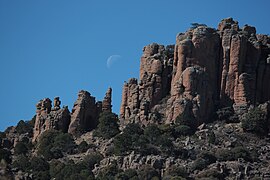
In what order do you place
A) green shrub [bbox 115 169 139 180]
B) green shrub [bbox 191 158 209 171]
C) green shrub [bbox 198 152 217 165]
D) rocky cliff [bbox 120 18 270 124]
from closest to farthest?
green shrub [bbox 115 169 139 180], green shrub [bbox 191 158 209 171], green shrub [bbox 198 152 217 165], rocky cliff [bbox 120 18 270 124]

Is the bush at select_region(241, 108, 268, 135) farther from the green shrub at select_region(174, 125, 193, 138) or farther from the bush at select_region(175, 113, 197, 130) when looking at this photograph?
the green shrub at select_region(174, 125, 193, 138)

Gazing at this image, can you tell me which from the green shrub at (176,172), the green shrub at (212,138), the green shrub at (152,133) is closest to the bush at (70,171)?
the green shrub at (176,172)

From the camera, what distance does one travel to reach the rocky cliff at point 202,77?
96.7 metres

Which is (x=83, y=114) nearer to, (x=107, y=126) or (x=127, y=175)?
(x=107, y=126)

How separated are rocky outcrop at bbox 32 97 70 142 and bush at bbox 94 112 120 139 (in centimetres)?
561

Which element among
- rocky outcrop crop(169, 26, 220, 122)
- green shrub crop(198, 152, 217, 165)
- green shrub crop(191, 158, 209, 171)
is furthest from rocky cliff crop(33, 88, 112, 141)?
green shrub crop(191, 158, 209, 171)

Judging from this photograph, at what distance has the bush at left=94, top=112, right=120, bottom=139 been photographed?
314 ft

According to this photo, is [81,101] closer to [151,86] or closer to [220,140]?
[151,86]

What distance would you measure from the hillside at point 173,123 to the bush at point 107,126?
5.0 inches

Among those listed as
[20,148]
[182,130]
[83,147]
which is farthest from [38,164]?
[182,130]

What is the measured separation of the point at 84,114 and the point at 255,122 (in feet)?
75.3

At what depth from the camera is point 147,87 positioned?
10025 cm

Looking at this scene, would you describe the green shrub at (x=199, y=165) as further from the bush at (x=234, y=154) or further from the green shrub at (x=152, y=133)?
the green shrub at (x=152, y=133)

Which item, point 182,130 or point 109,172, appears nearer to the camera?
point 109,172
